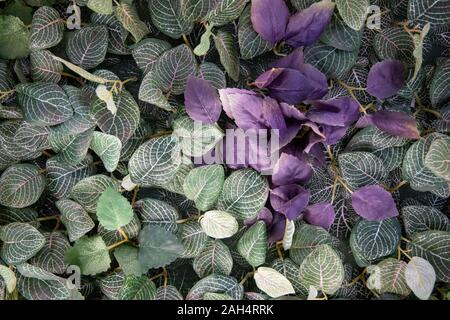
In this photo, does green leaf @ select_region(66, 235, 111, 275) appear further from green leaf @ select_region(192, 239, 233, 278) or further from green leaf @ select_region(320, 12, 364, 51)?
green leaf @ select_region(320, 12, 364, 51)

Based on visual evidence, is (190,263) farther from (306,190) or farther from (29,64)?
(29,64)

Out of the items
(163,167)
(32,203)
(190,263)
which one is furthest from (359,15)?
(32,203)

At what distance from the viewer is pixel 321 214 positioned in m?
1.13

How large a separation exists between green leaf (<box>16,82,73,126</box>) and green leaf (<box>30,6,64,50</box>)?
0.29ft

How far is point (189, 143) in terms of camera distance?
1052 mm

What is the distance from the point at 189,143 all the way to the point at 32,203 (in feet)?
1.26

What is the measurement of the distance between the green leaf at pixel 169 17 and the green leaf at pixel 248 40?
0.38 feet

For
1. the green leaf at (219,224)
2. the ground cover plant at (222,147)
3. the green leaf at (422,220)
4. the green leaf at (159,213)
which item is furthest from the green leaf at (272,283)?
the green leaf at (422,220)

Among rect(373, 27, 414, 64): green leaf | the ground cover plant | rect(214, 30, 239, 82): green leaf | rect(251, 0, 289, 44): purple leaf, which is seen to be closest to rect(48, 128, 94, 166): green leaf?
the ground cover plant

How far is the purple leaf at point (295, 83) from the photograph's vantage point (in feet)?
3.38

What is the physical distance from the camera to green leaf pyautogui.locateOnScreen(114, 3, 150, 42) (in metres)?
1.04

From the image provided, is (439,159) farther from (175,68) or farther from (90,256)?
(90,256)

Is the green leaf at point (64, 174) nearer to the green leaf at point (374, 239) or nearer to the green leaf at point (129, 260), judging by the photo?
the green leaf at point (129, 260)

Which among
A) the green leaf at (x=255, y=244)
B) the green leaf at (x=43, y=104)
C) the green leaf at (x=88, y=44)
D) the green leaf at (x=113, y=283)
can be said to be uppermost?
the green leaf at (x=88, y=44)
